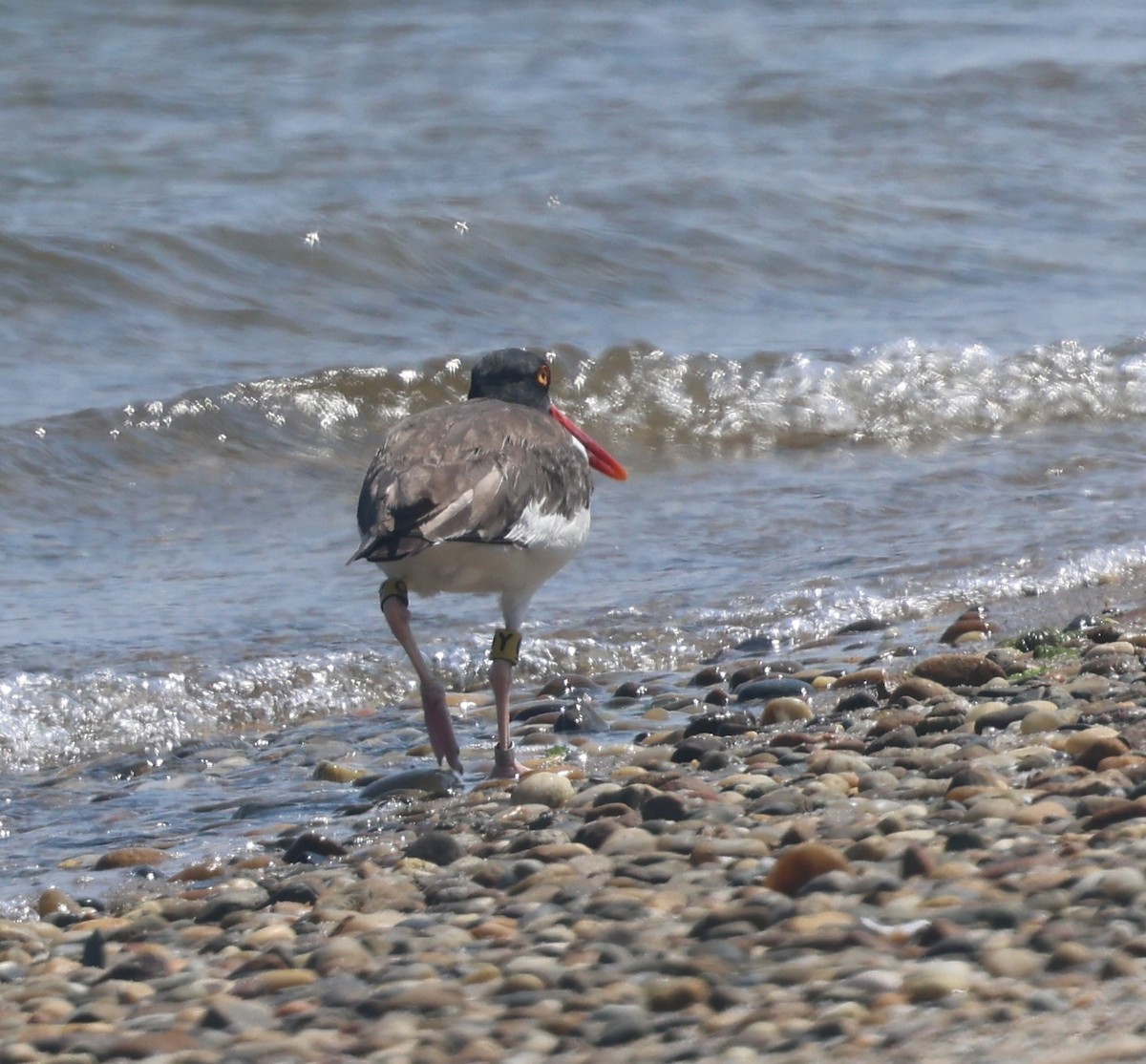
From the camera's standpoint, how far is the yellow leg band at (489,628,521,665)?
538 centimetres

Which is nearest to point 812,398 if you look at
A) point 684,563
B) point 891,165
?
point 684,563

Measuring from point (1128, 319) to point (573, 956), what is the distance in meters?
9.07

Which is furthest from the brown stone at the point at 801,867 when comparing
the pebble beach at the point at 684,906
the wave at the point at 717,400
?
the wave at the point at 717,400

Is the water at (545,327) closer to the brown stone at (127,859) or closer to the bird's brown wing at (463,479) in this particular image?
the brown stone at (127,859)

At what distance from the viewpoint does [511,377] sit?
608cm

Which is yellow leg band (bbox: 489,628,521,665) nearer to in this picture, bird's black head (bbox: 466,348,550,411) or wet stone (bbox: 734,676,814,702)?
wet stone (bbox: 734,676,814,702)

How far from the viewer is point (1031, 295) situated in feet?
39.7

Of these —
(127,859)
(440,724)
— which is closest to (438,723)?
(440,724)

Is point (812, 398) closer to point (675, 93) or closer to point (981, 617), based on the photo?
point (981, 617)

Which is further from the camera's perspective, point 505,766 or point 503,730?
point 503,730

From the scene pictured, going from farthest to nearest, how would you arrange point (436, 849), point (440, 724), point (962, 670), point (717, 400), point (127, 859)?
point (717, 400)
point (962, 670)
point (440, 724)
point (127, 859)
point (436, 849)

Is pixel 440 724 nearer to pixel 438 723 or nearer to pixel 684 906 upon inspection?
pixel 438 723

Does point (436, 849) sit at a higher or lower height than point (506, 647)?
lower

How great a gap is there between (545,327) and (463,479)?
20.6 feet
